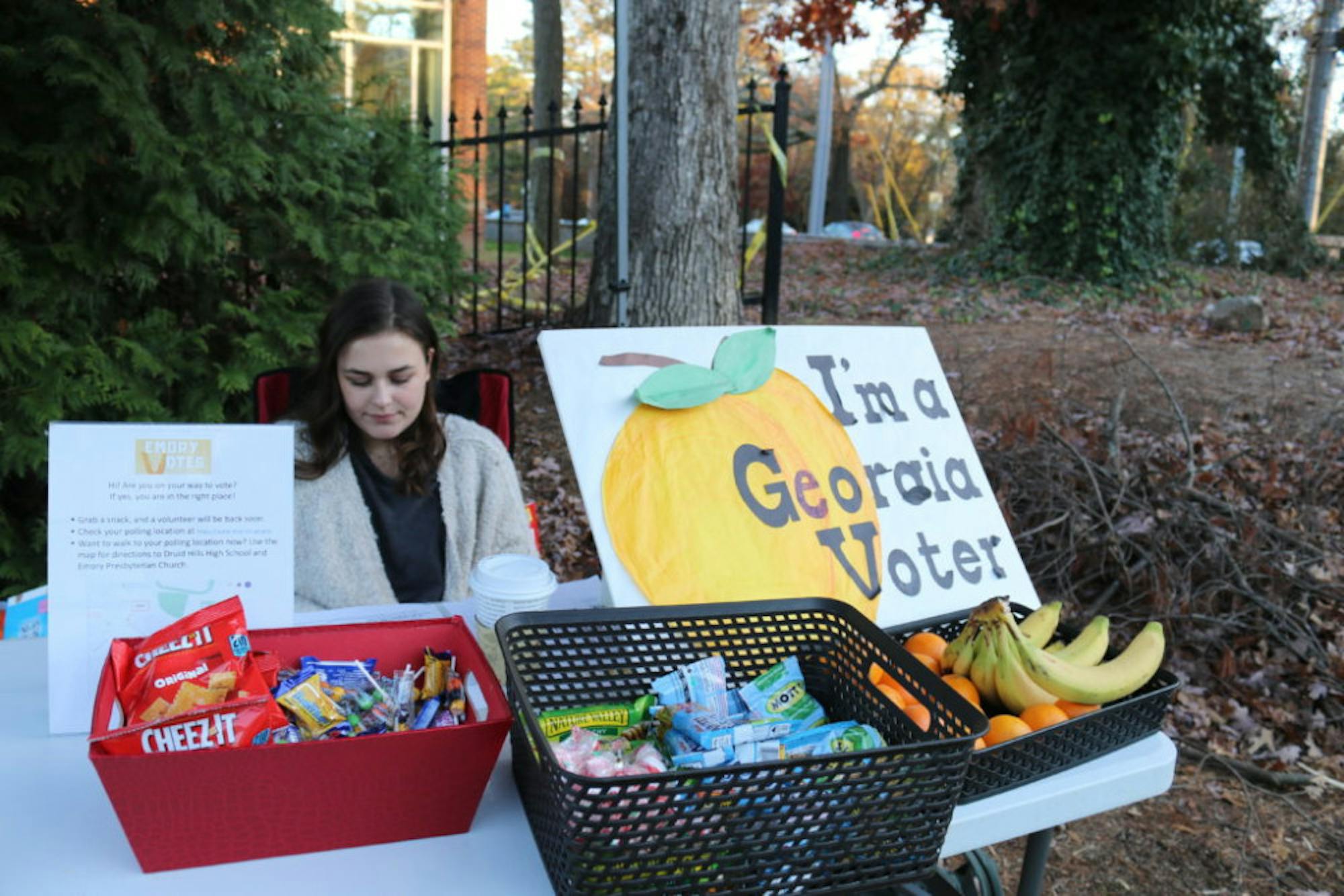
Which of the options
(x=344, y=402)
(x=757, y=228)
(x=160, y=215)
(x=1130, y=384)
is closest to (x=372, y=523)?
(x=344, y=402)

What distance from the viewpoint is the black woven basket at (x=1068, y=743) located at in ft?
4.03

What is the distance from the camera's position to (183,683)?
1095 mm

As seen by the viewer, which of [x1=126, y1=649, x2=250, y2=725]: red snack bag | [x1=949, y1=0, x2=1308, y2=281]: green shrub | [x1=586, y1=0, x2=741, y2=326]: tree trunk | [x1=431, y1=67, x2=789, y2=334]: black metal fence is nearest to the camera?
[x1=126, y1=649, x2=250, y2=725]: red snack bag

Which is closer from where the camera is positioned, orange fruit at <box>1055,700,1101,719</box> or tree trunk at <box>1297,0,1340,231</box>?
orange fruit at <box>1055,700,1101,719</box>

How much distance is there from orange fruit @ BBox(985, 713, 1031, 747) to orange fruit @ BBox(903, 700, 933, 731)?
0.09 m

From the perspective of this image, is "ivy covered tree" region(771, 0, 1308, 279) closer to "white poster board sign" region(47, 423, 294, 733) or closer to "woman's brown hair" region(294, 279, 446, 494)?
"woman's brown hair" region(294, 279, 446, 494)

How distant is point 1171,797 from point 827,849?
2.45 meters

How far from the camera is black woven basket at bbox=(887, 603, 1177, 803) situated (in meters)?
1.23

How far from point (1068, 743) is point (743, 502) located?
0.63m

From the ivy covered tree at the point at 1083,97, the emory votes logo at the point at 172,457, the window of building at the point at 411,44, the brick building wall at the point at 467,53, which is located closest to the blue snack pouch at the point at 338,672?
the emory votes logo at the point at 172,457

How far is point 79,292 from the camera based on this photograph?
3572 millimetres

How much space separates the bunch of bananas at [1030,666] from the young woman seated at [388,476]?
50.2 inches

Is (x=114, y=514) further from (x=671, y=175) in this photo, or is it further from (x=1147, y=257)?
(x=1147, y=257)

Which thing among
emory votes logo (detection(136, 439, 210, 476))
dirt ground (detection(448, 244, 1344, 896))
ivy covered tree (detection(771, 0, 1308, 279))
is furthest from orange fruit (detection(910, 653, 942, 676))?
ivy covered tree (detection(771, 0, 1308, 279))
